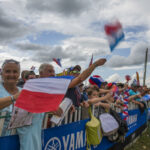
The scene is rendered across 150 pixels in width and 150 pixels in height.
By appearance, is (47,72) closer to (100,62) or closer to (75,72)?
(100,62)

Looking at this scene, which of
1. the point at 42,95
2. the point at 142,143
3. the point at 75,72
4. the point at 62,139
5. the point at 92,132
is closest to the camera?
the point at 42,95

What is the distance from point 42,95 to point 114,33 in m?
1.09

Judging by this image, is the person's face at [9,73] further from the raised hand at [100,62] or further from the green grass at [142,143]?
the green grass at [142,143]

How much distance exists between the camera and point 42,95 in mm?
1829

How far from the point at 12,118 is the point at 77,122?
151 centimetres

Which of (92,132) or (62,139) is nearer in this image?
(62,139)

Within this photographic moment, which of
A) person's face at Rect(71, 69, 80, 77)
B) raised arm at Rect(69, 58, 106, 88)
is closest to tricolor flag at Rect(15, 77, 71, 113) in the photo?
raised arm at Rect(69, 58, 106, 88)

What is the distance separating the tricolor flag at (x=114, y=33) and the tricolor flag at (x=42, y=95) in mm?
699

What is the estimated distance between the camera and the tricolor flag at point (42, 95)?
5.58 ft

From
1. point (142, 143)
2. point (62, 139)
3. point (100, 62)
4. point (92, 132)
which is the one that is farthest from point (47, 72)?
point (142, 143)

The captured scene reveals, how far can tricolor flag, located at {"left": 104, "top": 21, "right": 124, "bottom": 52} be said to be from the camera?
6.33ft

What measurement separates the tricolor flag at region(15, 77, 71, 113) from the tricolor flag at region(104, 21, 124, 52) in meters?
0.70

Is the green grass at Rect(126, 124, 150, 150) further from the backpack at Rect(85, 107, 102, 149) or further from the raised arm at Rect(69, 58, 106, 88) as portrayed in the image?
the raised arm at Rect(69, 58, 106, 88)

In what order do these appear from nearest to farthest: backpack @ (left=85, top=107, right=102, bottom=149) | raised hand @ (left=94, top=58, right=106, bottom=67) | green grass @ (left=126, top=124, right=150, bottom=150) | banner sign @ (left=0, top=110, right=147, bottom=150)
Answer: banner sign @ (left=0, top=110, right=147, bottom=150) < raised hand @ (left=94, top=58, right=106, bottom=67) < backpack @ (left=85, top=107, right=102, bottom=149) < green grass @ (left=126, top=124, right=150, bottom=150)
